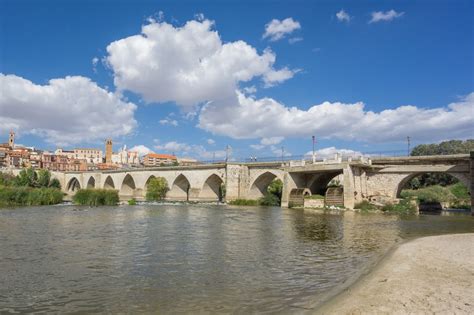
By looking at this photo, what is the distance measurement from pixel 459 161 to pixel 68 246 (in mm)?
33990

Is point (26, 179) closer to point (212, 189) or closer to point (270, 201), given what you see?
point (212, 189)

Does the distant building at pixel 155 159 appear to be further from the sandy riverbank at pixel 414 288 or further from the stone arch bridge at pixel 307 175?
the sandy riverbank at pixel 414 288

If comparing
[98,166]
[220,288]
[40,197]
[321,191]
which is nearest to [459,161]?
[321,191]

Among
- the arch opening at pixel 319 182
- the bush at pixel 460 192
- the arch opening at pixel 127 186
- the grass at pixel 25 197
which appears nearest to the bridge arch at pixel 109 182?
the arch opening at pixel 127 186

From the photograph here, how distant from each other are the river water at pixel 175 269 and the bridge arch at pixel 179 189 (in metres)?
47.1

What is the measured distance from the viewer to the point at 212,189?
62.2 metres

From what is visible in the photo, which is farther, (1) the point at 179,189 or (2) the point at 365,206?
(1) the point at 179,189

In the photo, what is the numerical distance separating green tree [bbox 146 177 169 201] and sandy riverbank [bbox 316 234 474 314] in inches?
2239

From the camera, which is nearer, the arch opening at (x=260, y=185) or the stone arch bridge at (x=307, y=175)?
the stone arch bridge at (x=307, y=175)

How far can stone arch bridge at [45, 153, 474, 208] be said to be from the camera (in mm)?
36812

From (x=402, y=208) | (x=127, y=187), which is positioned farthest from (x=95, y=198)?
Answer: (x=127, y=187)

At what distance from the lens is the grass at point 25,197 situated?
4119cm

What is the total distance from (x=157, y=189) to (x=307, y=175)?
2972 centimetres

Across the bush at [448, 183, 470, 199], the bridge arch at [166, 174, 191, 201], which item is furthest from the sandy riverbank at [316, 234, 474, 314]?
the bridge arch at [166, 174, 191, 201]
